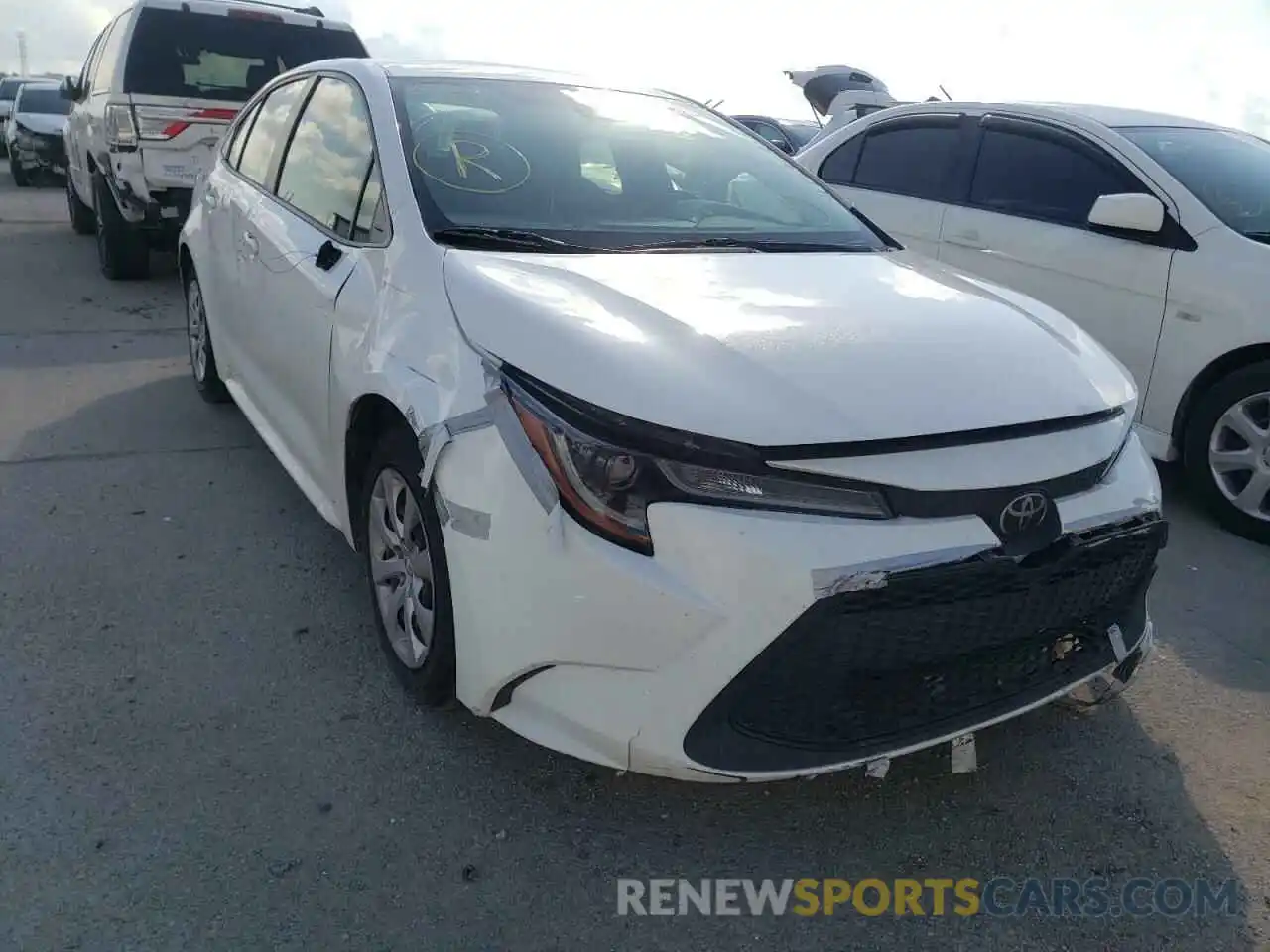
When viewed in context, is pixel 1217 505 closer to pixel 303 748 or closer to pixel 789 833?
pixel 789 833

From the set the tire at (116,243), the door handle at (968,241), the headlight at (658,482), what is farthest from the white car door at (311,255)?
the tire at (116,243)

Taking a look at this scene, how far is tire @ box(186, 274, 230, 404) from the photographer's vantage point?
501cm

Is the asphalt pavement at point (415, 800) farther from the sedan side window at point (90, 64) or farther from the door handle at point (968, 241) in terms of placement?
the sedan side window at point (90, 64)

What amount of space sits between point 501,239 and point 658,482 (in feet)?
3.60

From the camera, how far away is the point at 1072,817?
8.45 ft

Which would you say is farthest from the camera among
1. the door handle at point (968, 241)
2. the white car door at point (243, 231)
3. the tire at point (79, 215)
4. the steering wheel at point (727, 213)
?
the tire at point (79, 215)

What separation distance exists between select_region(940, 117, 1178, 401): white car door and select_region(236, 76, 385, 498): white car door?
10.7ft

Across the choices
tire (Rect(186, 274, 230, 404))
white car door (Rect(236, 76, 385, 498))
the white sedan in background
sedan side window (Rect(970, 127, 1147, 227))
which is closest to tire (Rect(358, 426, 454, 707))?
white car door (Rect(236, 76, 385, 498))

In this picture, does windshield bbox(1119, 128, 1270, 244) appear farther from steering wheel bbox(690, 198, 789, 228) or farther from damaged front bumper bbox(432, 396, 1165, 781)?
damaged front bumper bbox(432, 396, 1165, 781)

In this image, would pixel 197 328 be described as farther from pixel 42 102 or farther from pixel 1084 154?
pixel 42 102

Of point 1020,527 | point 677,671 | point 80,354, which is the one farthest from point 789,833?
point 80,354

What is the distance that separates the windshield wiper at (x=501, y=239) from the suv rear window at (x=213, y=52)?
5.99 metres

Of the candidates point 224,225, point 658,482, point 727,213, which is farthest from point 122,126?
point 658,482

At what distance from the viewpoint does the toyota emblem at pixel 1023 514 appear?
7.18ft
